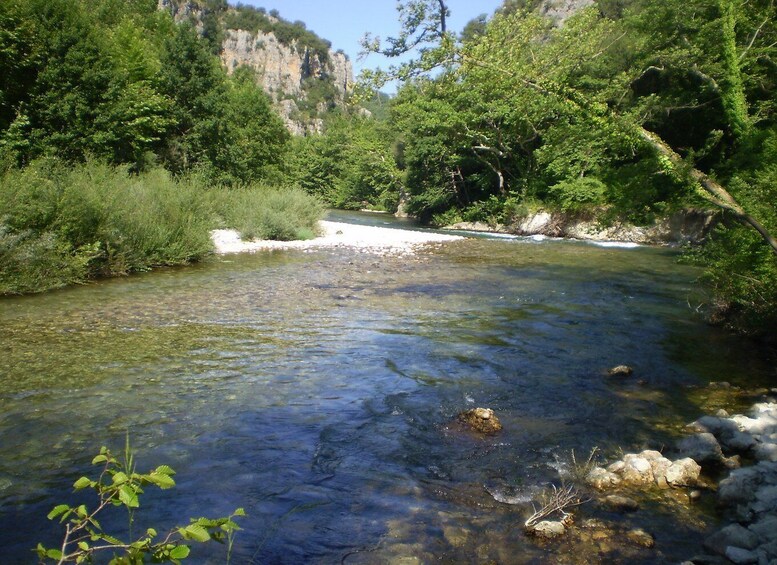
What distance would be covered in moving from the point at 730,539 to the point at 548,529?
Answer: 1154 mm

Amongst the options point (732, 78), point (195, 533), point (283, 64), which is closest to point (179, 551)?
point (195, 533)

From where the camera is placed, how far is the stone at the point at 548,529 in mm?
3822

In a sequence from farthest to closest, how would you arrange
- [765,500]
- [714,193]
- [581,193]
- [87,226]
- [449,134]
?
[449,134]
[581,193]
[87,226]
[714,193]
[765,500]

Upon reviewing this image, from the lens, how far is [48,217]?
480 inches

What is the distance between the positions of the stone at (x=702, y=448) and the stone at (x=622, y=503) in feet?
3.54

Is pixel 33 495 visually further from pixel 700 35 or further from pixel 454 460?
pixel 700 35

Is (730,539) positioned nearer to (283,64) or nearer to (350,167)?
(350,167)

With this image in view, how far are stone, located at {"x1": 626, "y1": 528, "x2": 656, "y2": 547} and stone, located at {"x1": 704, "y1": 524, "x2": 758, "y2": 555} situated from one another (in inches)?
13.6

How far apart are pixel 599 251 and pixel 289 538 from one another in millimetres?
21090

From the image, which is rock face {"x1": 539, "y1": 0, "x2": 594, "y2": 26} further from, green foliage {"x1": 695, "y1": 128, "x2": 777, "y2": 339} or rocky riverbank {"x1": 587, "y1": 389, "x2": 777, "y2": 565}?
rocky riverbank {"x1": 587, "y1": 389, "x2": 777, "y2": 565}

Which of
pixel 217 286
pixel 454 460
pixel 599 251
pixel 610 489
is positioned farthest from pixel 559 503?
pixel 599 251

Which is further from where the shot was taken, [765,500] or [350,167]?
[350,167]

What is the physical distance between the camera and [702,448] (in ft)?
16.4

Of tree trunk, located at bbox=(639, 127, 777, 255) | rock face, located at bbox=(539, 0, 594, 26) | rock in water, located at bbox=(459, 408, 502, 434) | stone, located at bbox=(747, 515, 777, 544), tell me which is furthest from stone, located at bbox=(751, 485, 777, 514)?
rock face, located at bbox=(539, 0, 594, 26)
